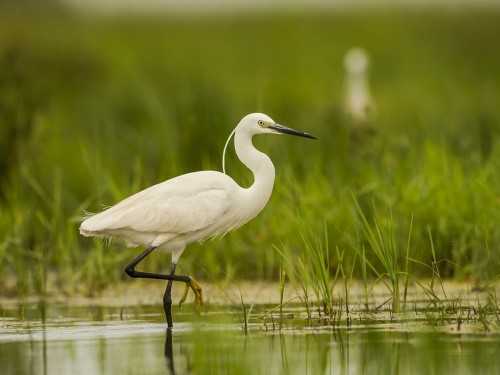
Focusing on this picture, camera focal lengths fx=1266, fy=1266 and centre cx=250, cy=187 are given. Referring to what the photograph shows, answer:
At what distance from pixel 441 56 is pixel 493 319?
19585mm

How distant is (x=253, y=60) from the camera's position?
2867 centimetres

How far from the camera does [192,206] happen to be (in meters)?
7.59

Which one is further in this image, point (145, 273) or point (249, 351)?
point (145, 273)

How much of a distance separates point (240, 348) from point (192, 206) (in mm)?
1639

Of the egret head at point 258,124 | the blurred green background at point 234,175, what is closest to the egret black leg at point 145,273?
the blurred green background at point 234,175

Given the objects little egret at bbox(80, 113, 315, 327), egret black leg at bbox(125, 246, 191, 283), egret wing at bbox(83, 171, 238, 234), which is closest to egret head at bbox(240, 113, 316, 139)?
little egret at bbox(80, 113, 315, 327)

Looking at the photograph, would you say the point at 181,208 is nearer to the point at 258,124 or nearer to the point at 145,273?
the point at 145,273

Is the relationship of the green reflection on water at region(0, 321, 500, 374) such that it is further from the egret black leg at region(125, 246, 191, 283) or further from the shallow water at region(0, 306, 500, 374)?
the egret black leg at region(125, 246, 191, 283)

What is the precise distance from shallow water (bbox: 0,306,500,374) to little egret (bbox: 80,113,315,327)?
1.91 feet

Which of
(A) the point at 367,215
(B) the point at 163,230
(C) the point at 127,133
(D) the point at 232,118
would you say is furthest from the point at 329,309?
(C) the point at 127,133

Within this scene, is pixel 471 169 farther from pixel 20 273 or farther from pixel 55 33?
pixel 55 33

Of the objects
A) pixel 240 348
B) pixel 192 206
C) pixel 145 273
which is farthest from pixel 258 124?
pixel 240 348

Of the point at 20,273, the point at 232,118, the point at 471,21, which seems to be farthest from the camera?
the point at 471,21

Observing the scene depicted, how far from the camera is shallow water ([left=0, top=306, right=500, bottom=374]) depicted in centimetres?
552
